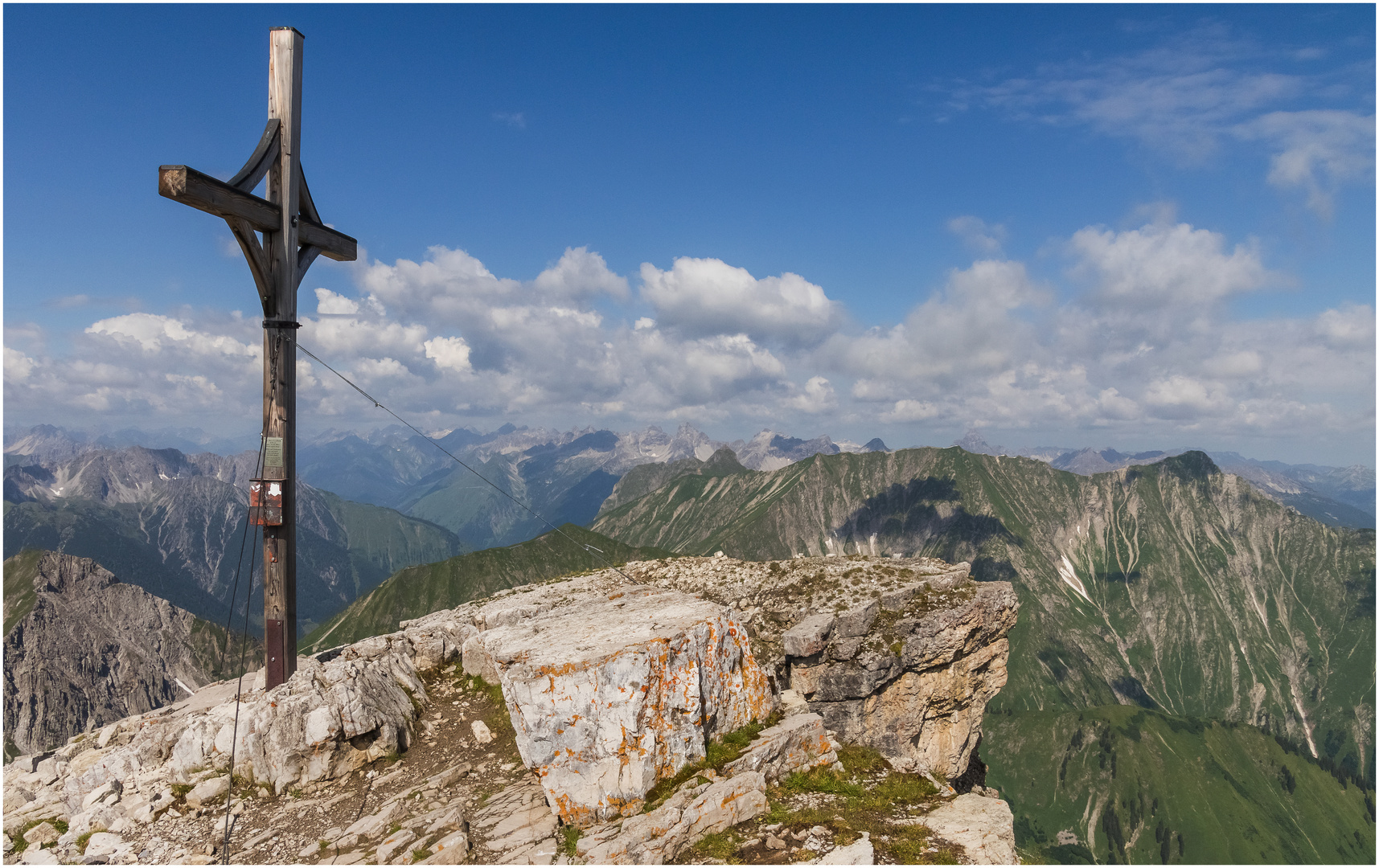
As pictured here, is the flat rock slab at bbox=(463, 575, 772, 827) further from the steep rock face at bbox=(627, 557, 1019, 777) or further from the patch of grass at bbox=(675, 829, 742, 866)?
the steep rock face at bbox=(627, 557, 1019, 777)

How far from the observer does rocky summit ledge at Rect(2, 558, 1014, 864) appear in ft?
37.8

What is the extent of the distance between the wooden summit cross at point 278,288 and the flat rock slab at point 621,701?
6010 mm

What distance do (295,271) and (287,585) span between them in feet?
25.1

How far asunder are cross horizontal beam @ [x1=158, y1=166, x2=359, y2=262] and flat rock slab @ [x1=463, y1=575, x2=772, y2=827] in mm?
11114

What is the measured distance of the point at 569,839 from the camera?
37.8ft

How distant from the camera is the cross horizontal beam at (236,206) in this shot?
12289 mm

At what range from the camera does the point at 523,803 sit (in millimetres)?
12719

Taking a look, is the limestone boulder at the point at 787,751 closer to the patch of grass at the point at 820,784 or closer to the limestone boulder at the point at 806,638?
the patch of grass at the point at 820,784

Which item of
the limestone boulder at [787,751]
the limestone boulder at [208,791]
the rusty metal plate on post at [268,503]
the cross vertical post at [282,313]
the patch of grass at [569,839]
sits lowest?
the limestone boulder at [208,791]

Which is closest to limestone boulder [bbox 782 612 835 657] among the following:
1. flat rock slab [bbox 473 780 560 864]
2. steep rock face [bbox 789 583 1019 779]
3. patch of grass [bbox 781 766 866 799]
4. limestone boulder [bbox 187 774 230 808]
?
steep rock face [bbox 789 583 1019 779]

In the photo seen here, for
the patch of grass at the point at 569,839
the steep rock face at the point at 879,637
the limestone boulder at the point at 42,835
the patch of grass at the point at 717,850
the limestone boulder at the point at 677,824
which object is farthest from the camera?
the steep rock face at the point at 879,637

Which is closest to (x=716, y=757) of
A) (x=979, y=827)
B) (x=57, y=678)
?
(x=979, y=827)

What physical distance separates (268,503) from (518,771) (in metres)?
8.59

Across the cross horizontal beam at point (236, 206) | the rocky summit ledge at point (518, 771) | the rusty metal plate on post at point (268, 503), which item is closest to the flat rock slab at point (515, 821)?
the rocky summit ledge at point (518, 771)
